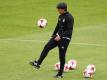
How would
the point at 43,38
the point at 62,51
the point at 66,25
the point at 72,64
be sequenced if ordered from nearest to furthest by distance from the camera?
1. the point at 62,51
2. the point at 66,25
3. the point at 72,64
4. the point at 43,38

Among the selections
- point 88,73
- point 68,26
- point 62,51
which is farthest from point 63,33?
point 88,73

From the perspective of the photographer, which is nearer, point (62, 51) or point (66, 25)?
point (62, 51)

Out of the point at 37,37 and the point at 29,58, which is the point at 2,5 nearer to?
the point at 37,37

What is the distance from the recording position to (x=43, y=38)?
27109 mm

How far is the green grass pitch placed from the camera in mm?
17906

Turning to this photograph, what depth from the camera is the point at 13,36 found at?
28453mm

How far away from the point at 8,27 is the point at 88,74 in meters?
16.5

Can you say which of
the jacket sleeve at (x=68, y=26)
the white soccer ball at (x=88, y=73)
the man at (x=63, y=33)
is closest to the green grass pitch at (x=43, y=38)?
the white soccer ball at (x=88, y=73)

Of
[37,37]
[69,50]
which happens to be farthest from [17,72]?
[37,37]

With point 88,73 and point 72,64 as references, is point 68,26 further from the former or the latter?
point 72,64

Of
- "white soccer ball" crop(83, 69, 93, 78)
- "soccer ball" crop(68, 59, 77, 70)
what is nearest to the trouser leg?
"white soccer ball" crop(83, 69, 93, 78)

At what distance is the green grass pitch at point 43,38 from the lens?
17906 mm

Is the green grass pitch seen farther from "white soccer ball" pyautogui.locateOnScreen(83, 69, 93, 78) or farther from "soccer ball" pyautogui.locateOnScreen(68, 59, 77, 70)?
"white soccer ball" pyautogui.locateOnScreen(83, 69, 93, 78)

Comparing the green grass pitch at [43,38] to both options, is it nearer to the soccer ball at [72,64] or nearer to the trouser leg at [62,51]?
the soccer ball at [72,64]
